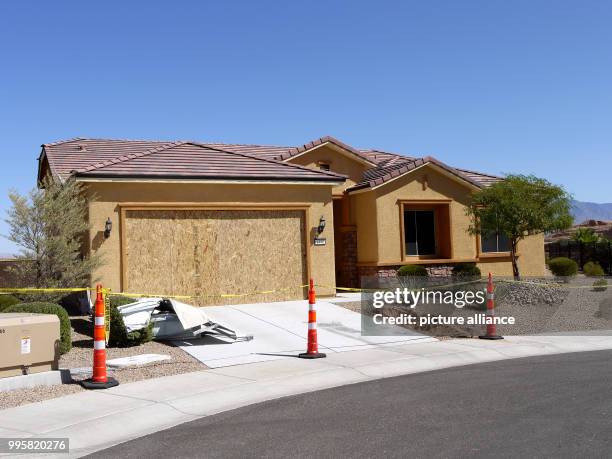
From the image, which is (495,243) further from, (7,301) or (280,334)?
(7,301)

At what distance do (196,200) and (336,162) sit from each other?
7790 mm

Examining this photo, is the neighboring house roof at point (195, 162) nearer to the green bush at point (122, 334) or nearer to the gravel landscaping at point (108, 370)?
the gravel landscaping at point (108, 370)

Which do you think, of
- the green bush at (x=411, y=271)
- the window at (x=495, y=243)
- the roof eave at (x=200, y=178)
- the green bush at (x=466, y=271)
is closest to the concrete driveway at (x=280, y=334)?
the roof eave at (x=200, y=178)

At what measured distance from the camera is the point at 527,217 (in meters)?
20.6

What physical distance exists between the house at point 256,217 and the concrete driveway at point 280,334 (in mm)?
1065

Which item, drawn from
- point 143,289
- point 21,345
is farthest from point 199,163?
point 21,345

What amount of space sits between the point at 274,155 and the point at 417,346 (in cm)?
1240

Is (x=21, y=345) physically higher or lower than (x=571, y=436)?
higher

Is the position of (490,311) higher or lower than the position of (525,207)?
lower

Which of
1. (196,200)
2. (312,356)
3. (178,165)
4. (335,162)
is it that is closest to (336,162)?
(335,162)

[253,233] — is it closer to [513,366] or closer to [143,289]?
[143,289]

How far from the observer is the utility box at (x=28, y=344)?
31.6 feet

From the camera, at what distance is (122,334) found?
490 inches

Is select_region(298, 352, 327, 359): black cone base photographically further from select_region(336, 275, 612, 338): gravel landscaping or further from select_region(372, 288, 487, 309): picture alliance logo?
select_region(372, 288, 487, 309): picture alliance logo
